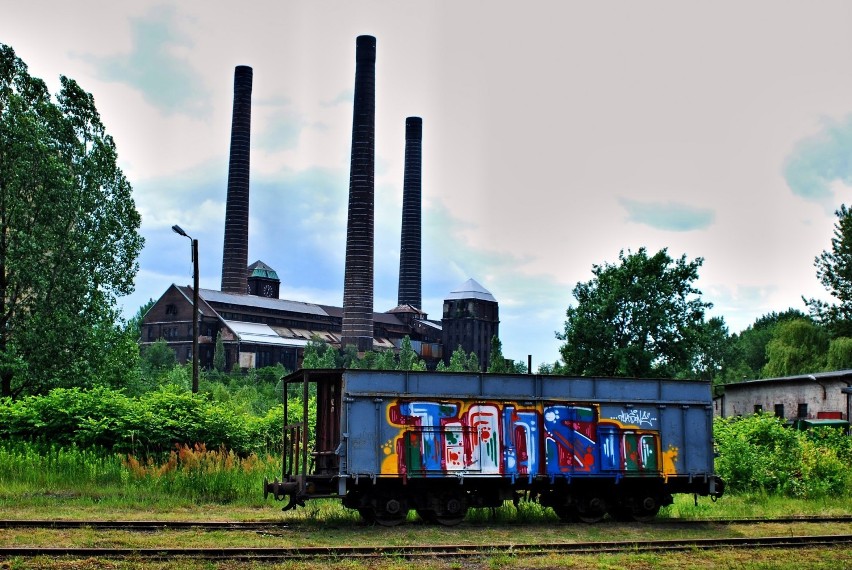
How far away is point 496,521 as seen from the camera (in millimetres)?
17203

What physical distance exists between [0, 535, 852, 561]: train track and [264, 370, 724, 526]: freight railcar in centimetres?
253

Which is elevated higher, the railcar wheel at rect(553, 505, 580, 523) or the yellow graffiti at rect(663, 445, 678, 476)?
the yellow graffiti at rect(663, 445, 678, 476)

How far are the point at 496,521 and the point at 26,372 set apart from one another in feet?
63.6

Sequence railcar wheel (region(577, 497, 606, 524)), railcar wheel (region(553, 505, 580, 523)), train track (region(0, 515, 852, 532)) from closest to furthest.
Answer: train track (region(0, 515, 852, 532)) → railcar wheel (region(577, 497, 606, 524)) → railcar wheel (region(553, 505, 580, 523))

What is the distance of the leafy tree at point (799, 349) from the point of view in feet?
183

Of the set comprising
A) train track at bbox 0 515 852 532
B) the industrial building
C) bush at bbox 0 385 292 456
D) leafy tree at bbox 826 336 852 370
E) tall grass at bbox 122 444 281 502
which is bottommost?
train track at bbox 0 515 852 532

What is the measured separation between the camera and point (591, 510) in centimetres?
1748

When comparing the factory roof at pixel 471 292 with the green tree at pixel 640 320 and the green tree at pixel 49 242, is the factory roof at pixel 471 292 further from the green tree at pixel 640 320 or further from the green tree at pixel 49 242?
the green tree at pixel 49 242

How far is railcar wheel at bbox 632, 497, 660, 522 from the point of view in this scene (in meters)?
17.8

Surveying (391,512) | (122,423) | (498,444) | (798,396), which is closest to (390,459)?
(391,512)

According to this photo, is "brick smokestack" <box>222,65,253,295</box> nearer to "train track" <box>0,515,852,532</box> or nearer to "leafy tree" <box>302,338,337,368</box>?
"leafy tree" <box>302,338,337,368</box>

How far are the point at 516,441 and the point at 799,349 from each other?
45558 mm

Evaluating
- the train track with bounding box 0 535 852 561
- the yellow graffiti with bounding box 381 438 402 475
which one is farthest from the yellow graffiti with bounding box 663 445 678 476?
the yellow graffiti with bounding box 381 438 402 475

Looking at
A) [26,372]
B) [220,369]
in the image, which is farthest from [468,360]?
[26,372]
